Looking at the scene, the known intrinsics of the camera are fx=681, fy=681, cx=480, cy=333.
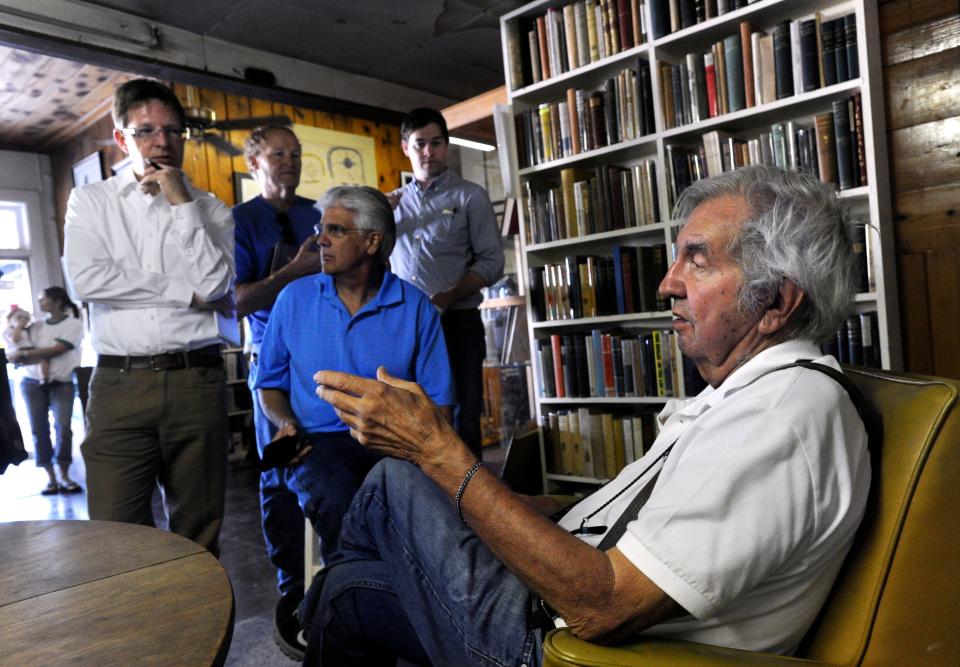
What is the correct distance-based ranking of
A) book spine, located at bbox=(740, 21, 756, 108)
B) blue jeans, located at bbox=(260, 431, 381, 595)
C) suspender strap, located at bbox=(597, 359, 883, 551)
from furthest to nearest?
book spine, located at bbox=(740, 21, 756, 108) < blue jeans, located at bbox=(260, 431, 381, 595) < suspender strap, located at bbox=(597, 359, 883, 551)

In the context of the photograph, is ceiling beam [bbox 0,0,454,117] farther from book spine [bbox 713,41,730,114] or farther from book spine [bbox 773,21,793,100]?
book spine [bbox 773,21,793,100]

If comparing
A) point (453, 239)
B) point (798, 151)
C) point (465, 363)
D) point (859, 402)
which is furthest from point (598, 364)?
point (859, 402)

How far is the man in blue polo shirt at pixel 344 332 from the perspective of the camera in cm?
196

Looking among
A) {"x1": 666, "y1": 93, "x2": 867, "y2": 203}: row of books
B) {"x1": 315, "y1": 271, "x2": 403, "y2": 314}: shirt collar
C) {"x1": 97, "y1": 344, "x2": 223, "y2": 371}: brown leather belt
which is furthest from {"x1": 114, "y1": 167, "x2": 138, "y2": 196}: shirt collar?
{"x1": 666, "y1": 93, "x2": 867, "y2": 203}: row of books

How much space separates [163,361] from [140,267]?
0.31m

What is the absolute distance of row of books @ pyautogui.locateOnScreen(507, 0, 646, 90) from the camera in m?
2.84

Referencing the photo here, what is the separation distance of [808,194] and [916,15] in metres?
1.87

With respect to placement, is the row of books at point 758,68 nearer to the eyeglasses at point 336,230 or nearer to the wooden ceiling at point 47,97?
the eyeglasses at point 336,230

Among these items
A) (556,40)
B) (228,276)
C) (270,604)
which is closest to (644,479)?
(228,276)

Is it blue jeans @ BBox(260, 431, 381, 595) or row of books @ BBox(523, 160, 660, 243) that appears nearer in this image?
blue jeans @ BBox(260, 431, 381, 595)

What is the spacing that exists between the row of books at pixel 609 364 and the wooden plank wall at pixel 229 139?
3578mm

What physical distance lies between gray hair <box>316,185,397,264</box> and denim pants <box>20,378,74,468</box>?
3986 millimetres

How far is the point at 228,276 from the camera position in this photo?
2.08 metres

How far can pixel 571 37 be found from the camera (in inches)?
119
